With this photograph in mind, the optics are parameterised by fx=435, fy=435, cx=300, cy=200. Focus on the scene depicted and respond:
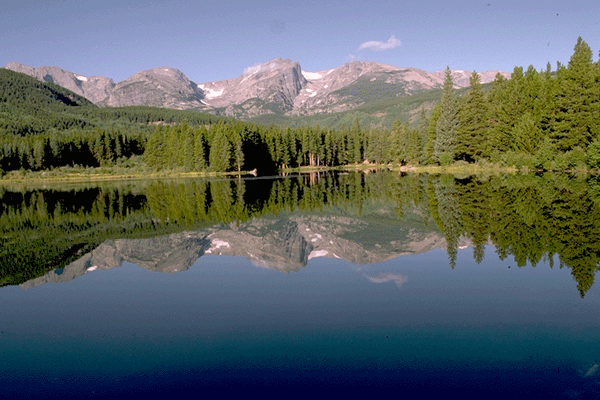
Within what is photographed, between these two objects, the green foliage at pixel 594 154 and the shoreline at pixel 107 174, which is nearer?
the green foliage at pixel 594 154

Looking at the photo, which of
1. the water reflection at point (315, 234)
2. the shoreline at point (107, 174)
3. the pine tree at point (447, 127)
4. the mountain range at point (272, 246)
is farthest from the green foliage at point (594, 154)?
the shoreline at point (107, 174)

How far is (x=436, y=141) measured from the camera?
7569 centimetres

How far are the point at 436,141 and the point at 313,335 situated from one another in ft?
238

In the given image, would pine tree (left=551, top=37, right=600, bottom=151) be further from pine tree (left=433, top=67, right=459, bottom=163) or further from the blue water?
the blue water

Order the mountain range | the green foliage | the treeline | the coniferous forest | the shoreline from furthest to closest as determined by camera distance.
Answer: the shoreline
the coniferous forest
the treeline
the green foliage
the mountain range

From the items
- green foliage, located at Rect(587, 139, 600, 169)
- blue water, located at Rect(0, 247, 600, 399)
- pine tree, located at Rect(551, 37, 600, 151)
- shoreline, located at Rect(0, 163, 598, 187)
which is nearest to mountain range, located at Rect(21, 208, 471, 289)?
blue water, located at Rect(0, 247, 600, 399)

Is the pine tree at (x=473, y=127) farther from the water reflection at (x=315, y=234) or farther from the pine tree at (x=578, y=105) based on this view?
the water reflection at (x=315, y=234)

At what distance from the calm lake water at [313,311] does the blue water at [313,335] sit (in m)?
0.04

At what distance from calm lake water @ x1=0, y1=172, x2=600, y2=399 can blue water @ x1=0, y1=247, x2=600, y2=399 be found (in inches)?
1.4

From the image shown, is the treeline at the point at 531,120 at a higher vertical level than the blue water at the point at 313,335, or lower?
higher

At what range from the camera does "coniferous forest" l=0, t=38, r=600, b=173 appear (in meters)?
53.1

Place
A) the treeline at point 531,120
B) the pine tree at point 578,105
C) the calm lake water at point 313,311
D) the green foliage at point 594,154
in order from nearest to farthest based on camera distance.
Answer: the calm lake water at point 313,311 < the green foliage at point 594,154 < the pine tree at point 578,105 < the treeline at point 531,120

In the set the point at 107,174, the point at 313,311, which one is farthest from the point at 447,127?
the point at 107,174

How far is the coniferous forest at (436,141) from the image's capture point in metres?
53.1
